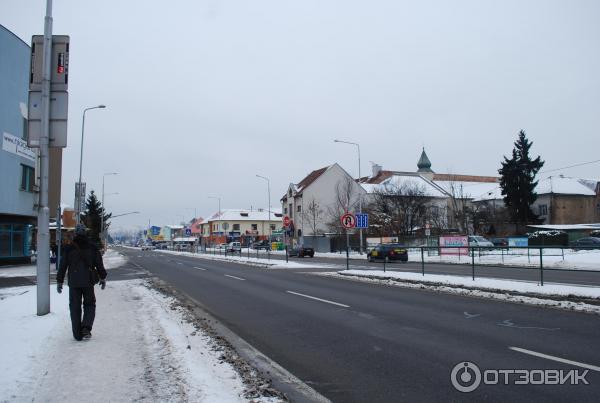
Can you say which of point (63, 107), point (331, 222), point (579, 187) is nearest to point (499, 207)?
point (579, 187)

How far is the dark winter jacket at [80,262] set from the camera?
303 inches

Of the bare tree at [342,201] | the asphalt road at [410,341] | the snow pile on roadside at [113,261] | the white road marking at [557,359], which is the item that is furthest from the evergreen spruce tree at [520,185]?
the white road marking at [557,359]

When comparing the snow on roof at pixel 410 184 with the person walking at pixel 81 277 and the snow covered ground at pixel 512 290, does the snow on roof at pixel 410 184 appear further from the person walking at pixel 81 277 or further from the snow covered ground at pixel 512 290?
the person walking at pixel 81 277

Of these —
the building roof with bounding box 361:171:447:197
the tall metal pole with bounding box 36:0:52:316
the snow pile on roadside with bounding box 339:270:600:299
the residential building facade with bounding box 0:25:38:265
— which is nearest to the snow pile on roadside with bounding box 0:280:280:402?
the tall metal pole with bounding box 36:0:52:316

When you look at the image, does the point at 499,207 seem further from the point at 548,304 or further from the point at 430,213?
the point at 548,304

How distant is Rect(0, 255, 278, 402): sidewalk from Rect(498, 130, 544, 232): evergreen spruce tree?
61.7 metres

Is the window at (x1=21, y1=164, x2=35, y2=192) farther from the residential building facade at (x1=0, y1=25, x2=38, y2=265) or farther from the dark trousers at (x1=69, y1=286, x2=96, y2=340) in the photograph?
the dark trousers at (x1=69, y1=286, x2=96, y2=340)

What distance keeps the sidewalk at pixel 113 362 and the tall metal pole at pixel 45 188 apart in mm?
493

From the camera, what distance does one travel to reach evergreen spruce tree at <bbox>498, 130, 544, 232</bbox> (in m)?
62.7

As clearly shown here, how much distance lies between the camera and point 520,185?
63250 millimetres

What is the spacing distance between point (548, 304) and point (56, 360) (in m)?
10.6

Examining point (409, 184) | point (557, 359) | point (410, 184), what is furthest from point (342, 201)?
point (557, 359)

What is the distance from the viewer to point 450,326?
9047mm

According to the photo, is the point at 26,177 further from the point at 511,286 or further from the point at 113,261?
the point at 511,286
